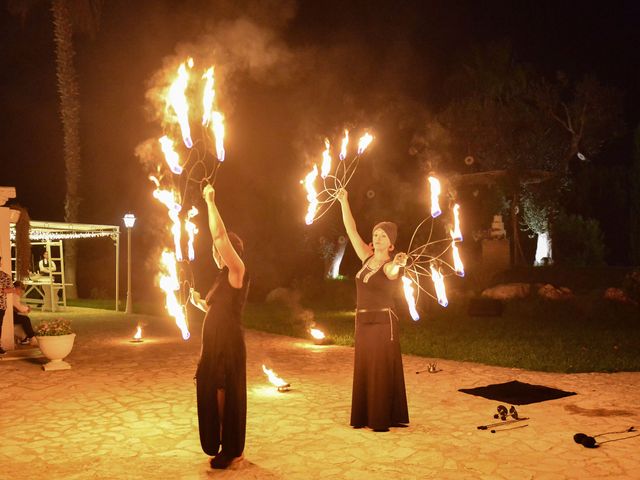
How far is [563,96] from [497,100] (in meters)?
3.61

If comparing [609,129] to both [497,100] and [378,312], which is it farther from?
[378,312]

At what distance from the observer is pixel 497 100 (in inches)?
1463

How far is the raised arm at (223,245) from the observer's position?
570cm

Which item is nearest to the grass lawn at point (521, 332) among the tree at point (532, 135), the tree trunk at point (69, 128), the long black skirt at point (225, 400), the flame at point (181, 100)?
the tree trunk at point (69, 128)

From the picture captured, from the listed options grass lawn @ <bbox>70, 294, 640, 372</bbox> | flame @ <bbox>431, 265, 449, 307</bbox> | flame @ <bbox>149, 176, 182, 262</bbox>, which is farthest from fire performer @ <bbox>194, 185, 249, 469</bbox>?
grass lawn @ <bbox>70, 294, 640, 372</bbox>

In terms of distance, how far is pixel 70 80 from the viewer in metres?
28.7

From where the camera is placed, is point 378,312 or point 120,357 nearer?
point 378,312

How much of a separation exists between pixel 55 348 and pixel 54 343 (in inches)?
4.0

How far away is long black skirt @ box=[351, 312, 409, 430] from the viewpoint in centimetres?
705

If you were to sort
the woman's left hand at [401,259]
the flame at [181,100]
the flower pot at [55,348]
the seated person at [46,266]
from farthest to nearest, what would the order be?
the seated person at [46,266], the flower pot at [55,348], the woman's left hand at [401,259], the flame at [181,100]

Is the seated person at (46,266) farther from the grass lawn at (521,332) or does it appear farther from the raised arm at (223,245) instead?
the raised arm at (223,245)

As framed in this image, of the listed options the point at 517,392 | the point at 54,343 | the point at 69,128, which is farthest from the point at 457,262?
the point at 69,128

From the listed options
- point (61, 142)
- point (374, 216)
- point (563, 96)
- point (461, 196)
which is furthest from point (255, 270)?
point (563, 96)

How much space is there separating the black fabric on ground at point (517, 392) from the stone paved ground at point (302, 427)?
0.23 metres
